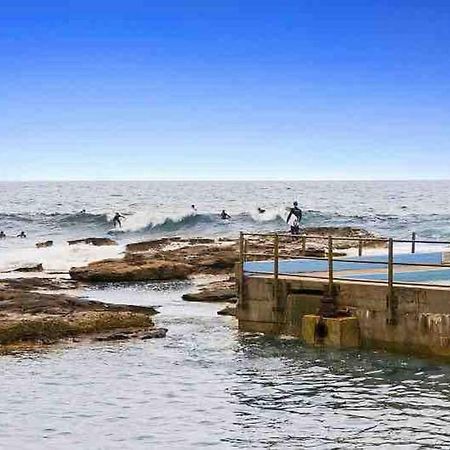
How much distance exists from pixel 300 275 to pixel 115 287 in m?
13.4

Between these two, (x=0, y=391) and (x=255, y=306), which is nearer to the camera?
(x=0, y=391)

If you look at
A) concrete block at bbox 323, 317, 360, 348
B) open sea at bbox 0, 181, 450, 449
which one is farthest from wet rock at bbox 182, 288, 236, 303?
concrete block at bbox 323, 317, 360, 348

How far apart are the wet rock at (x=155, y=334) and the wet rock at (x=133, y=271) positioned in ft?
45.8

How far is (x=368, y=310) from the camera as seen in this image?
66.6 ft

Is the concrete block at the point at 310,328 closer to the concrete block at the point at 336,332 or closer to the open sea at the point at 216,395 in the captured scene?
the concrete block at the point at 336,332

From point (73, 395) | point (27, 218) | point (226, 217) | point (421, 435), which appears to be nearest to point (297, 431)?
→ point (421, 435)

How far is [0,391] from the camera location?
16688 mm

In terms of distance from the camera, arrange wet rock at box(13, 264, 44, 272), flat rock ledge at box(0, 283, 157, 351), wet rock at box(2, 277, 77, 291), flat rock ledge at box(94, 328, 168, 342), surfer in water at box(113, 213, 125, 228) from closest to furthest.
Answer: flat rock ledge at box(0, 283, 157, 351) → flat rock ledge at box(94, 328, 168, 342) → wet rock at box(2, 277, 77, 291) → wet rock at box(13, 264, 44, 272) → surfer in water at box(113, 213, 125, 228)

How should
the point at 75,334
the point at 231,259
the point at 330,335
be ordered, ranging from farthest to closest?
the point at 231,259, the point at 75,334, the point at 330,335

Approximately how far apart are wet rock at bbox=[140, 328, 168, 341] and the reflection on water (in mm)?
658

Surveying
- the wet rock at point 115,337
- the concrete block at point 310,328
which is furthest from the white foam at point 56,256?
the concrete block at point 310,328

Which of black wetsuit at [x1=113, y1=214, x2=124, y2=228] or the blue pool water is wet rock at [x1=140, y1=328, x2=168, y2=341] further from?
black wetsuit at [x1=113, y1=214, x2=124, y2=228]

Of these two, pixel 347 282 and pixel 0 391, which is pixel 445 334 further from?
pixel 0 391

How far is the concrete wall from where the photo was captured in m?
19.0
